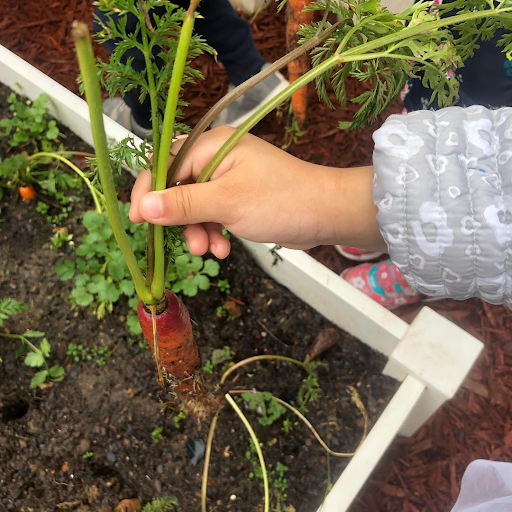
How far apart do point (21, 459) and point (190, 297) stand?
26.0 inches

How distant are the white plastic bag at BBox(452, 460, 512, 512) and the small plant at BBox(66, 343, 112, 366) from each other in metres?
1.03

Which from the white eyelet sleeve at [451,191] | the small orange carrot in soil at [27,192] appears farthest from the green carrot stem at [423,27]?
the small orange carrot in soil at [27,192]

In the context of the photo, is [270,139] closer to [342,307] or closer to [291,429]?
[342,307]

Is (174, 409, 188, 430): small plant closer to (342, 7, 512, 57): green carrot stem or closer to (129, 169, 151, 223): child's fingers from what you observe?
(129, 169, 151, 223): child's fingers

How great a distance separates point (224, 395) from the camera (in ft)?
4.91

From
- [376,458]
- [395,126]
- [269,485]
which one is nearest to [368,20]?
[395,126]

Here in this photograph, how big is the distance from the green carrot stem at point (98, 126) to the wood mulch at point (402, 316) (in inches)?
43.5

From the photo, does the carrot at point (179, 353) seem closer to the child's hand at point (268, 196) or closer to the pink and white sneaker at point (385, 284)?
the child's hand at point (268, 196)

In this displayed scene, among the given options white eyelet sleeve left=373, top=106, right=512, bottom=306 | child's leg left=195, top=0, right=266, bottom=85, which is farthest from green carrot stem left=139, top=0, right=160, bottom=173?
child's leg left=195, top=0, right=266, bottom=85

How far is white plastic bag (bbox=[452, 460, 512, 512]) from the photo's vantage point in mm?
962

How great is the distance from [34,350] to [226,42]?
1317 mm

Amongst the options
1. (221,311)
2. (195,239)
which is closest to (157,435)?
(221,311)

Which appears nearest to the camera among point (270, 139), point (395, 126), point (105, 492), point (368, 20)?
point (368, 20)

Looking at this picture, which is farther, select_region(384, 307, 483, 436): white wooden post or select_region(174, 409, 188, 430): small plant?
select_region(174, 409, 188, 430): small plant
